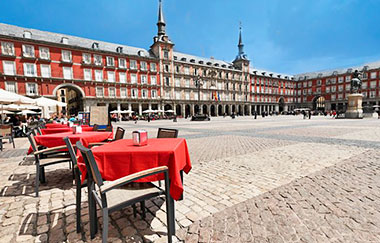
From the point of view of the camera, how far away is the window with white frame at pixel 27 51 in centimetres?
2550

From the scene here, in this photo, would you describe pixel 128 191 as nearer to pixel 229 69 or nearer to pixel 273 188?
pixel 273 188

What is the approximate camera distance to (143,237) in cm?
193

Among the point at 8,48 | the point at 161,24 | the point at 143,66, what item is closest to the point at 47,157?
the point at 8,48

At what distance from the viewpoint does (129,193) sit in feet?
6.14

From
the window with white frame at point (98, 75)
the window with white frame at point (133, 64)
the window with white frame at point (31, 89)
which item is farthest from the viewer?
the window with white frame at point (133, 64)

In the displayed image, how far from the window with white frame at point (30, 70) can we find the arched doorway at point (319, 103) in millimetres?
73100

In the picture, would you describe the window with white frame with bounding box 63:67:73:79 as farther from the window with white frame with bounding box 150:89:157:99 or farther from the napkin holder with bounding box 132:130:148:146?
→ the napkin holder with bounding box 132:130:148:146

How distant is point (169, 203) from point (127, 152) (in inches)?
27.7

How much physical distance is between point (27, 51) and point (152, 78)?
64.0 feet

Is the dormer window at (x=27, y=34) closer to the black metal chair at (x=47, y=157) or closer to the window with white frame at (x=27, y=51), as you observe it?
the window with white frame at (x=27, y=51)

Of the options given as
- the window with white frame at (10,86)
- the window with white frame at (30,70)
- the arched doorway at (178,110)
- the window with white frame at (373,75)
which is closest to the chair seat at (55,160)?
the window with white frame at (10,86)

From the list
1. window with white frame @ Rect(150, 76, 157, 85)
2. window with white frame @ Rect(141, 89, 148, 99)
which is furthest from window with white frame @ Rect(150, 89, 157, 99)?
window with white frame @ Rect(150, 76, 157, 85)

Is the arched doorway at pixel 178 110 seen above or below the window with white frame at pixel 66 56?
below

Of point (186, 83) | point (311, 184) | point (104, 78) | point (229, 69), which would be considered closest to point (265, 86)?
point (229, 69)
